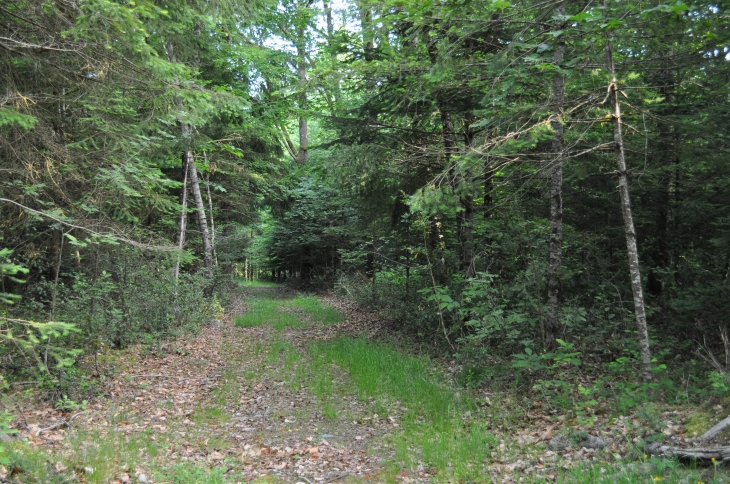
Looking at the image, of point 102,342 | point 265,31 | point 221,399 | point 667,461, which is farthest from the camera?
point 265,31

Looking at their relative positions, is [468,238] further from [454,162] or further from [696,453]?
[696,453]

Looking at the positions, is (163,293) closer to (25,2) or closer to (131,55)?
(131,55)

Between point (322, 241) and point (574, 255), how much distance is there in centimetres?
1648

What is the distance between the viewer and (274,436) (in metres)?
6.17

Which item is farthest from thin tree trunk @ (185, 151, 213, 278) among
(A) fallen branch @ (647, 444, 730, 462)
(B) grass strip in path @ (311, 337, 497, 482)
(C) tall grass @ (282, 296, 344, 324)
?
(A) fallen branch @ (647, 444, 730, 462)

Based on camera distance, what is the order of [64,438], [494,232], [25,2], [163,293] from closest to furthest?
[64,438] < [25,2] < [494,232] < [163,293]

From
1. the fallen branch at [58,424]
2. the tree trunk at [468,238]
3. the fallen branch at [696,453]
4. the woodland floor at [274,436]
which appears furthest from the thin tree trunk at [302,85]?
the fallen branch at [696,453]

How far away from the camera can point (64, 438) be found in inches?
206

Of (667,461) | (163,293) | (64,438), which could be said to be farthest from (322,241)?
(667,461)

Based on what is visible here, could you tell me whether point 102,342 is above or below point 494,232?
below

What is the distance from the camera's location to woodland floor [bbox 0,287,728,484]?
4.53m

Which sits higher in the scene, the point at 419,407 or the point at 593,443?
the point at 593,443

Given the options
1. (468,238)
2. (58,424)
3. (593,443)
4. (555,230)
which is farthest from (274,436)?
(468,238)

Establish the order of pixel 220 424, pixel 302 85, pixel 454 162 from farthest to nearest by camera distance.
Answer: pixel 302 85
pixel 454 162
pixel 220 424
